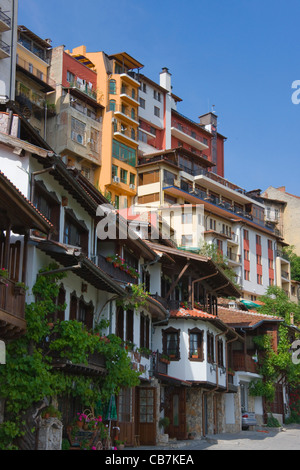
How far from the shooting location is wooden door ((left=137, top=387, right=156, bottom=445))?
1118 inches

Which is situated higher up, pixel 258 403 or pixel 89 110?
pixel 89 110

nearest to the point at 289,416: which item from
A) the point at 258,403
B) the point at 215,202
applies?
the point at 258,403

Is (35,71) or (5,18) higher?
(35,71)

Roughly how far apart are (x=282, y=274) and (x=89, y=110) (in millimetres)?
33370

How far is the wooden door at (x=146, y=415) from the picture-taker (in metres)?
28.4

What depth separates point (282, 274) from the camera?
264 ft

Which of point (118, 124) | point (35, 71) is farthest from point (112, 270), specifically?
point (118, 124)

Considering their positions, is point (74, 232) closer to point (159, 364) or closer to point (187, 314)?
point (159, 364)

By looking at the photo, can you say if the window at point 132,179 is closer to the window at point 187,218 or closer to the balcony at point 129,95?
the window at point 187,218

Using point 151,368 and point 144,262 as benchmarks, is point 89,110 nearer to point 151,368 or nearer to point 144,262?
point 144,262

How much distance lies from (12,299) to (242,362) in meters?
28.7

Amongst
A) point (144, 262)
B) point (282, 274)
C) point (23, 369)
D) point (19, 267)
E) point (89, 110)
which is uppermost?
point (89, 110)

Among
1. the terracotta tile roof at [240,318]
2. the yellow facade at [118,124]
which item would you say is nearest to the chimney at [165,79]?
the yellow facade at [118,124]

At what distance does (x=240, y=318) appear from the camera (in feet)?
147
